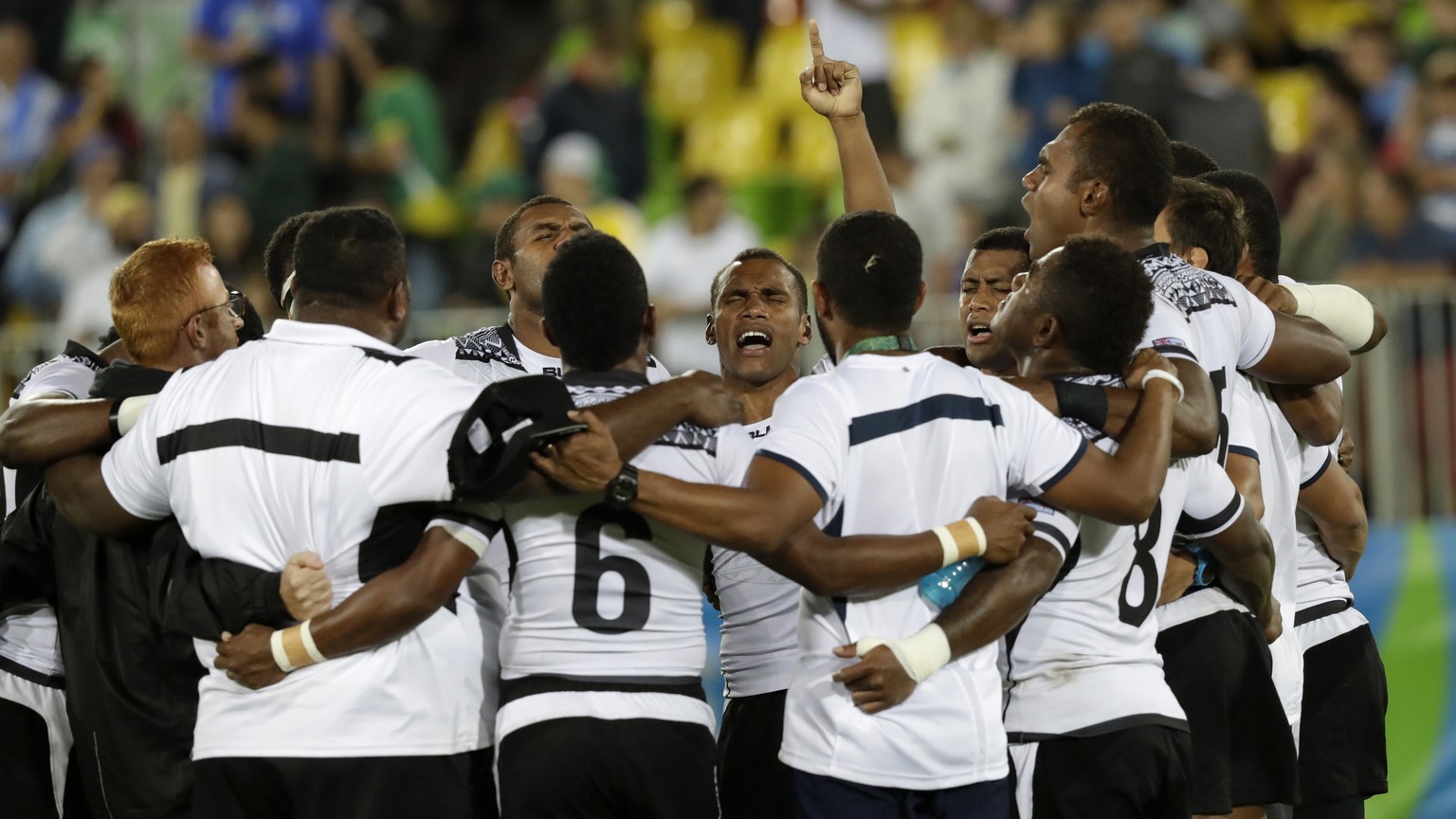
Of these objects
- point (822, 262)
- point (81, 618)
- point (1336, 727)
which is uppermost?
point (822, 262)

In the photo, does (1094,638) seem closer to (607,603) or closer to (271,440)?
(607,603)

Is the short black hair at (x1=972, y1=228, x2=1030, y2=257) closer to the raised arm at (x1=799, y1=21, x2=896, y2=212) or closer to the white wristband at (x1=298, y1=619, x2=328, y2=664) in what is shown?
the raised arm at (x1=799, y1=21, x2=896, y2=212)

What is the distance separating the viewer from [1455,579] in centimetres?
869

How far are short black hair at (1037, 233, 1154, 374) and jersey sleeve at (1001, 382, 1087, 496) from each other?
1.06ft

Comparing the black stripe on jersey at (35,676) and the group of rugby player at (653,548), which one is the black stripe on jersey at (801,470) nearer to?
the group of rugby player at (653,548)

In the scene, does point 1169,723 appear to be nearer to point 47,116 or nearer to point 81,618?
point 81,618

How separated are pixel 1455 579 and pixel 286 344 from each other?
6288mm

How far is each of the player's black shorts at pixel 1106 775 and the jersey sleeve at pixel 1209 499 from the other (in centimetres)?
60

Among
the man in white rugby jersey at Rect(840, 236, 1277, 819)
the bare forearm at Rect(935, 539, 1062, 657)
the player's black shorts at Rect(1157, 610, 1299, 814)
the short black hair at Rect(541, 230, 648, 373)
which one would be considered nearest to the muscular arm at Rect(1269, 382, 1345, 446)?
the player's black shorts at Rect(1157, 610, 1299, 814)

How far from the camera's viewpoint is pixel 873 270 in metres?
4.53

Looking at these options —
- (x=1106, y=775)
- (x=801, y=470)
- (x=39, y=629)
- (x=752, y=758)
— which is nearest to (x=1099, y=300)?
(x=801, y=470)

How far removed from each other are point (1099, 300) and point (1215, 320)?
0.53 m

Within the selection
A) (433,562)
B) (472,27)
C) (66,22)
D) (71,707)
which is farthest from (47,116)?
(433,562)

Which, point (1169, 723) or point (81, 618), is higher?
point (81, 618)
